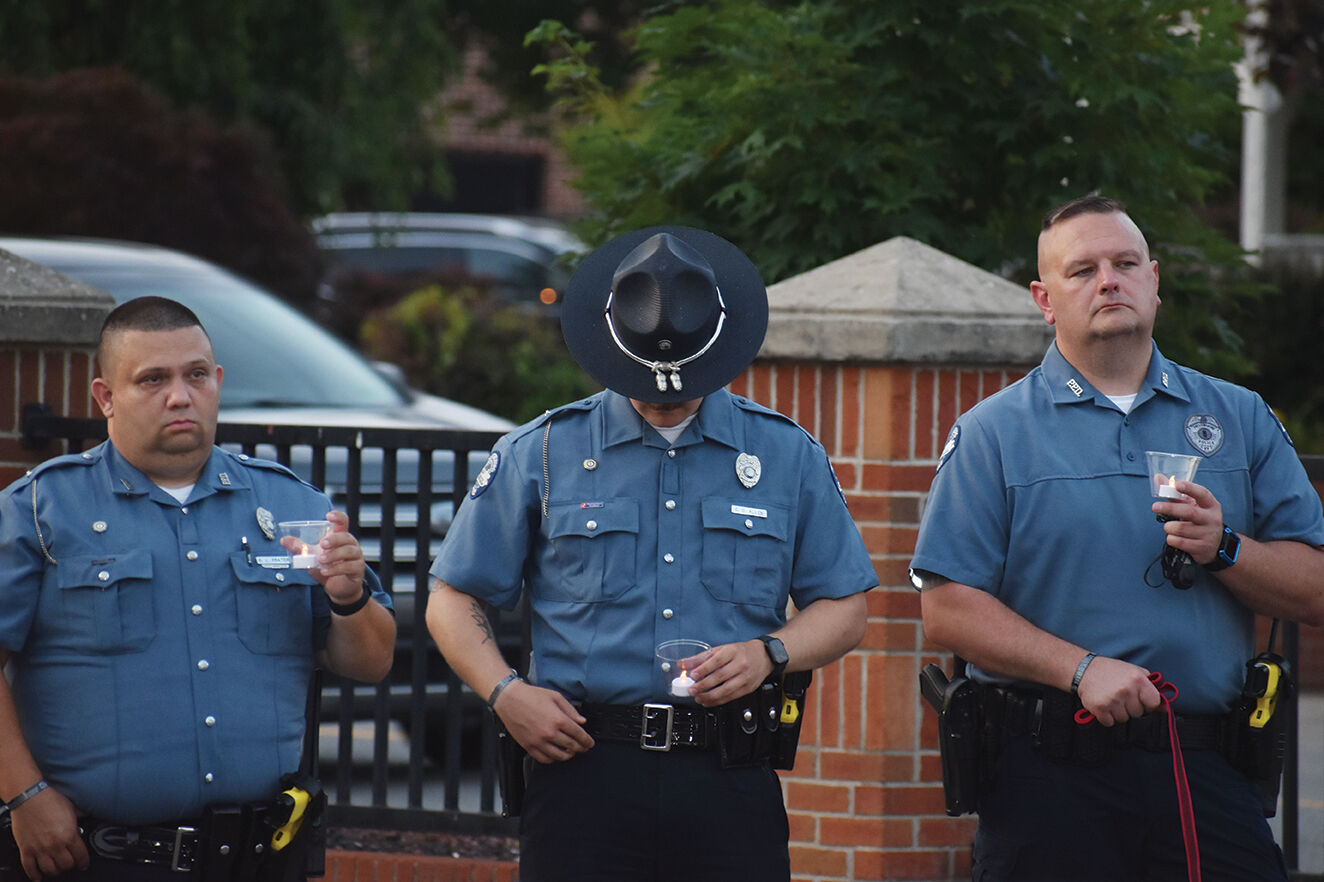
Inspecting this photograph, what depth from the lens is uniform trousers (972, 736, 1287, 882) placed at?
3.67 m

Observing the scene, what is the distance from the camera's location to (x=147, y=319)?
13.3 ft

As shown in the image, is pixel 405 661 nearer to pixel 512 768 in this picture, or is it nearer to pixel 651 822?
pixel 512 768

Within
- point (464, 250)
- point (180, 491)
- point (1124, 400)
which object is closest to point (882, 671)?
point (1124, 400)

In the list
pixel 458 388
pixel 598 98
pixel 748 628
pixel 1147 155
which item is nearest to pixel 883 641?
pixel 748 628

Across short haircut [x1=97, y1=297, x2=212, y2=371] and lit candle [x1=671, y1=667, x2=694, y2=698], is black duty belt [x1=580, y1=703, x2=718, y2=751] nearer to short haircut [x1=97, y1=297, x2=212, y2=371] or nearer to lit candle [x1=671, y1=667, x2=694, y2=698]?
lit candle [x1=671, y1=667, x2=694, y2=698]

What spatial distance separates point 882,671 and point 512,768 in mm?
1777

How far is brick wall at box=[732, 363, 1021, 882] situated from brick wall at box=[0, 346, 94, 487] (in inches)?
87.7

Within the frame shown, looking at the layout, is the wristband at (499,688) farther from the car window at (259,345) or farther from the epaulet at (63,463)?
the car window at (259,345)

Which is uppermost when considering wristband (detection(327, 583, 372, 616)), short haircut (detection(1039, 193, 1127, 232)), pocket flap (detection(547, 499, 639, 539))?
short haircut (detection(1039, 193, 1127, 232))

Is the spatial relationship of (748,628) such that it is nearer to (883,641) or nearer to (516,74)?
(883,641)

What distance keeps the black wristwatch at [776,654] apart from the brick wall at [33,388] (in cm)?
287

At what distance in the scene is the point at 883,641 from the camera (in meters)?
5.25

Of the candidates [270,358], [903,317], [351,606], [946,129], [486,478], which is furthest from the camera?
[270,358]

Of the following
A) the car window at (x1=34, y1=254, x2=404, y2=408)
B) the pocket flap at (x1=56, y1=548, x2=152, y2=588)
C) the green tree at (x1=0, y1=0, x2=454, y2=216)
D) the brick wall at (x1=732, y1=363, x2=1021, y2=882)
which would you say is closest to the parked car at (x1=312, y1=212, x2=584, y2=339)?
the green tree at (x1=0, y1=0, x2=454, y2=216)
